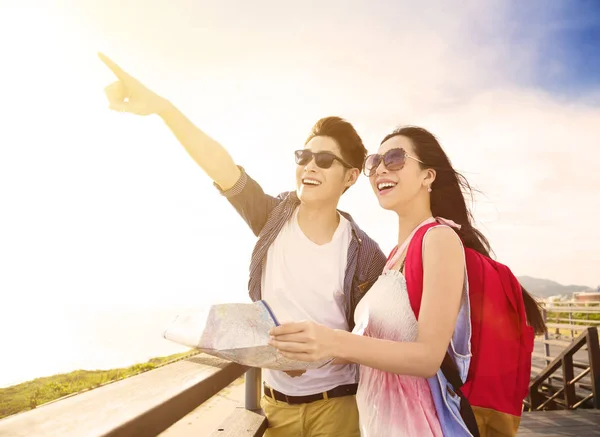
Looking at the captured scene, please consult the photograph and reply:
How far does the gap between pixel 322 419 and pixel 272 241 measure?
3.07 feet

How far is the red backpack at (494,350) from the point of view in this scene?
5.11ft

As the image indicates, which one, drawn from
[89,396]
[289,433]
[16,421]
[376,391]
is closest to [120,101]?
[89,396]

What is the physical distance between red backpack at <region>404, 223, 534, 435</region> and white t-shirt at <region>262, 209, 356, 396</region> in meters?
0.71

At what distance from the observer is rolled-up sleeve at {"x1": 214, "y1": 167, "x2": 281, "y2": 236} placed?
229 cm

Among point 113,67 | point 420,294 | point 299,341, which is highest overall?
point 113,67

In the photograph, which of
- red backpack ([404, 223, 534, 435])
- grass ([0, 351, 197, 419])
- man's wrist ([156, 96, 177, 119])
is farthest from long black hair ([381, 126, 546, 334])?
grass ([0, 351, 197, 419])

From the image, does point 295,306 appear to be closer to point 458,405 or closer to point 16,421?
point 458,405

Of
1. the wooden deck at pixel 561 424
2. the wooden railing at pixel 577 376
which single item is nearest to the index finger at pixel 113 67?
the wooden deck at pixel 561 424

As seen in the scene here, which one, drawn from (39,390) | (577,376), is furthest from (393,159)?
(577,376)

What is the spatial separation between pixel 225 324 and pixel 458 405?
0.87 metres

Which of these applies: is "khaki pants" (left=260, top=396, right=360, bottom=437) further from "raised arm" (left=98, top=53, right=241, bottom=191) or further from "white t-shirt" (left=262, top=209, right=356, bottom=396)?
"raised arm" (left=98, top=53, right=241, bottom=191)

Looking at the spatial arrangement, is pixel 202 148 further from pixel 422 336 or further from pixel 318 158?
pixel 422 336

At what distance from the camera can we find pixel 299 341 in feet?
4.10

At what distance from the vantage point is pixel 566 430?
5871 mm
